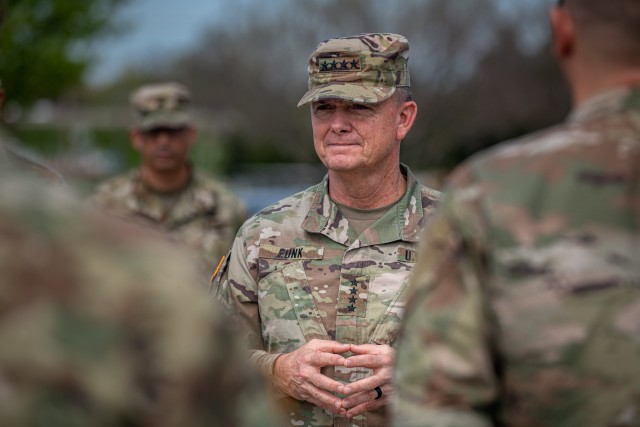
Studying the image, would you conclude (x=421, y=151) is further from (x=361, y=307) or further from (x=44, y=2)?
(x=361, y=307)

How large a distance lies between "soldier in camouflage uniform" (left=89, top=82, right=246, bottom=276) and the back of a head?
6384 mm

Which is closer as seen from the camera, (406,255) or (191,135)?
(406,255)

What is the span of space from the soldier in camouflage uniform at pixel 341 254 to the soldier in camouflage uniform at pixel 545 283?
1.69 meters

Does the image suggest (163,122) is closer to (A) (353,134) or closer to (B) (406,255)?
(A) (353,134)

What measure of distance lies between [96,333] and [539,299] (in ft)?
3.35

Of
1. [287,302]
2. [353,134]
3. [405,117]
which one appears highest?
[405,117]

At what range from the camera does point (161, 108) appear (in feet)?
29.7

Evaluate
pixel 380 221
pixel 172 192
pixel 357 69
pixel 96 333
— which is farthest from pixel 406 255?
pixel 172 192

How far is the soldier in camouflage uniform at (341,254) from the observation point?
13.2ft

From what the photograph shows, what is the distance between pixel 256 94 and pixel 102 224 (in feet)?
138

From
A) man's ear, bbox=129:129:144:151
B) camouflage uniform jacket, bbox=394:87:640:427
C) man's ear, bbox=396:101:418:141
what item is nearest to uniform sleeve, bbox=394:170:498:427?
camouflage uniform jacket, bbox=394:87:640:427

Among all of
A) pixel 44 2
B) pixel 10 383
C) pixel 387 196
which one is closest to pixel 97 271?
pixel 10 383

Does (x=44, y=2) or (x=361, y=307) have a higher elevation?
(x=44, y=2)

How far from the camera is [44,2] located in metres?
19.3
